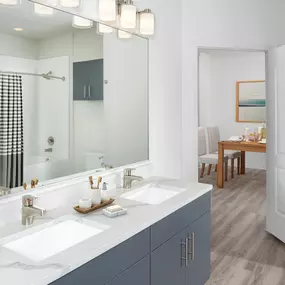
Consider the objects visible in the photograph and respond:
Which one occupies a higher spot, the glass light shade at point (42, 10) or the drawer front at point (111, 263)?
the glass light shade at point (42, 10)

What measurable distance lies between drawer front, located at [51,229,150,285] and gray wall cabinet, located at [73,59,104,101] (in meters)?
1.06

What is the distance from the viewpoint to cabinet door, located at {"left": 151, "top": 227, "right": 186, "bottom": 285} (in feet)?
5.43

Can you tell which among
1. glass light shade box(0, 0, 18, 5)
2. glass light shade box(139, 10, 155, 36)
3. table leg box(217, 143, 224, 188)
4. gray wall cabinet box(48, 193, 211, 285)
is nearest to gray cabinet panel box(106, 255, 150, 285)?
gray wall cabinet box(48, 193, 211, 285)

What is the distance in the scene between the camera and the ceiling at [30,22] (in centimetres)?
166

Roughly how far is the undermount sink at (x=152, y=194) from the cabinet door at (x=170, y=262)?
371 millimetres

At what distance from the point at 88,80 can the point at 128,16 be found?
0.58 metres

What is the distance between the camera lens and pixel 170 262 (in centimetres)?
179

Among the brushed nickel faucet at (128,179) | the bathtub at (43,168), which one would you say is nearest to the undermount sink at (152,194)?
the brushed nickel faucet at (128,179)

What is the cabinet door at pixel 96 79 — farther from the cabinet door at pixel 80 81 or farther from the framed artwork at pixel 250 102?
the framed artwork at pixel 250 102

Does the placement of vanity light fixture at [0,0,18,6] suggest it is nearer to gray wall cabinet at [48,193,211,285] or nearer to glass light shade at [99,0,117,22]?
glass light shade at [99,0,117,22]

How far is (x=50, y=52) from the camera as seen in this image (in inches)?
74.9

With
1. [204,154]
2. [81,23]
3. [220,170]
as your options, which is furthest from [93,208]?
[204,154]

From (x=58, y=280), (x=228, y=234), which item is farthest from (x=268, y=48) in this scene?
(x=58, y=280)

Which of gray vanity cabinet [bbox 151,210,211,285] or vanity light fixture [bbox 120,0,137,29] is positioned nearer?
gray vanity cabinet [bbox 151,210,211,285]
